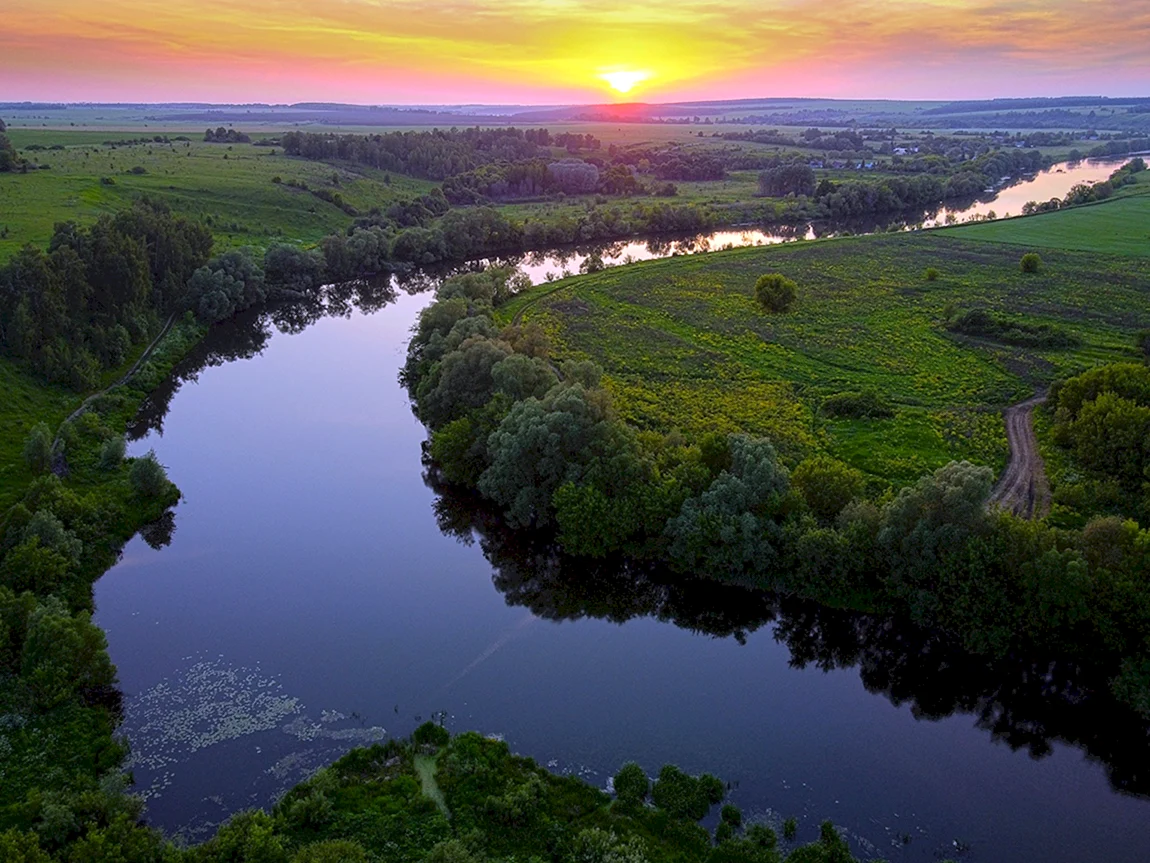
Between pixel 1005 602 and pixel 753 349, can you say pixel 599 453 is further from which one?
pixel 753 349

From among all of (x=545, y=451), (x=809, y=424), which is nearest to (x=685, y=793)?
(x=545, y=451)

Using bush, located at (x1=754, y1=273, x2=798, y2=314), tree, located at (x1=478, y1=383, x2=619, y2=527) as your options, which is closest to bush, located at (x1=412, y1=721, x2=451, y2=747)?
tree, located at (x1=478, y1=383, x2=619, y2=527)

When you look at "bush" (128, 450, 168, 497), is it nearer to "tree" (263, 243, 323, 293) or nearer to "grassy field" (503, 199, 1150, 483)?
"grassy field" (503, 199, 1150, 483)

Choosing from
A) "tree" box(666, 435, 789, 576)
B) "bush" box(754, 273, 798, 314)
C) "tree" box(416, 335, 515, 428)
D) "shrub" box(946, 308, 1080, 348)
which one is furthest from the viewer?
"bush" box(754, 273, 798, 314)

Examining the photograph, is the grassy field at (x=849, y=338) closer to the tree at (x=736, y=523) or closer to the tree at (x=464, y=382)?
the tree at (x=464, y=382)

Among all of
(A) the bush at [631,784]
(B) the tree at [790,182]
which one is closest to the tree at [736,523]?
(A) the bush at [631,784]

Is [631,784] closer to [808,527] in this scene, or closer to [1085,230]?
[808,527]
